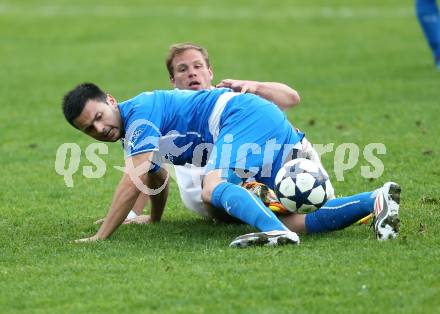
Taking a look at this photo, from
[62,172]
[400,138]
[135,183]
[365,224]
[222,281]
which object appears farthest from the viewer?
[400,138]

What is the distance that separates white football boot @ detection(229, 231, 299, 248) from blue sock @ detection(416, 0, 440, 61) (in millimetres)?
9248

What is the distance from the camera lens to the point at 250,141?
21.6 feet

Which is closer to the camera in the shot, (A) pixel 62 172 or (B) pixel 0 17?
(A) pixel 62 172

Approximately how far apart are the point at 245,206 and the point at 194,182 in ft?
4.06

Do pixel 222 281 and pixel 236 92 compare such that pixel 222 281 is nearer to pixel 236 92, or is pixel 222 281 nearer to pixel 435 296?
pixel 435 296

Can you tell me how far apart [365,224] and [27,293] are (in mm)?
2513

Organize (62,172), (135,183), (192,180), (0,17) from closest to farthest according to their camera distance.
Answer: (135,183) < (192,180) < (62,172) < (0,17)

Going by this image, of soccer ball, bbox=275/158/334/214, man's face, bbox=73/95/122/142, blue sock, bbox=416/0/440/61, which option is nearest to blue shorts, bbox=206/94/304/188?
soccer ball, bbox=275/158/334/214

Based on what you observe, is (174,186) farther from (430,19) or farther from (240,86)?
(430,19)

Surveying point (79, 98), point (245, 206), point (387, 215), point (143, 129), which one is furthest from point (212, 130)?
point (387, 215)

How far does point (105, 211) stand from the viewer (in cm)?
775

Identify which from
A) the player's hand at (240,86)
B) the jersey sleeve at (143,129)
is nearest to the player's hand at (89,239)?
the jersey sleeve at (143,129)

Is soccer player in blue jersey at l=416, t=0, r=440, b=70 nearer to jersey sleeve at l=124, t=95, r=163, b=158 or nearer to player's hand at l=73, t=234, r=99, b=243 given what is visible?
jersey sleeve at l=124, t=95, r=163, b=158

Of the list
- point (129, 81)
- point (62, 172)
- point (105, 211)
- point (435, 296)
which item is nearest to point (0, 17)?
point (129, 81)
